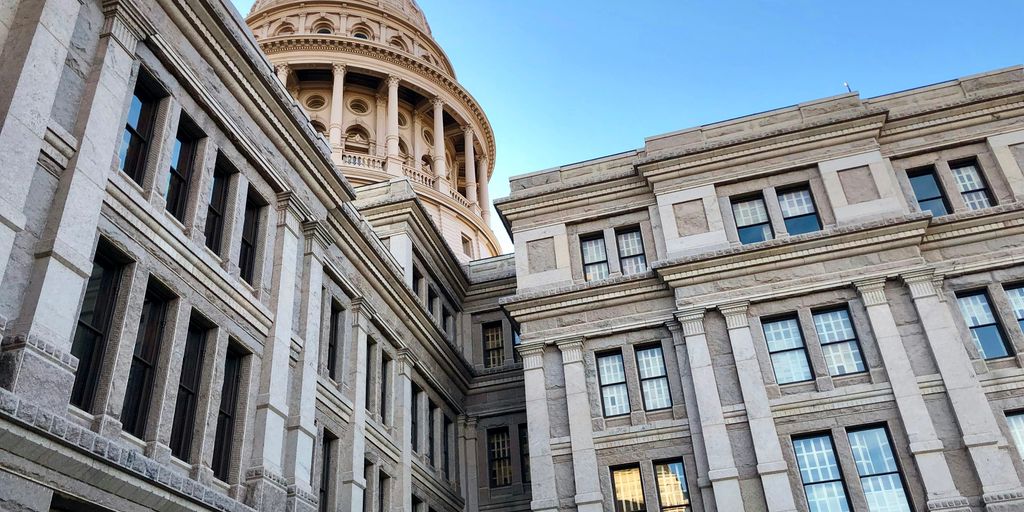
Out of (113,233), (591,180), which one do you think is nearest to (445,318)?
(591,180)

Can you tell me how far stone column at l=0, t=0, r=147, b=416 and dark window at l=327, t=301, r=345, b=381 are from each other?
9699mm

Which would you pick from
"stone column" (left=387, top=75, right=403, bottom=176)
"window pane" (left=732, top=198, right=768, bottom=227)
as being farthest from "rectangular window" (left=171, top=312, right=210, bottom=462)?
"stone column" (left=387, top=75, right=403, bottom=176)

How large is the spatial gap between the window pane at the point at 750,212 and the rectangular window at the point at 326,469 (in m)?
14.3

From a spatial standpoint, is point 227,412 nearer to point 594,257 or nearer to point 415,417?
point 415,417

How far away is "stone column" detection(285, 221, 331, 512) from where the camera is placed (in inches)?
710

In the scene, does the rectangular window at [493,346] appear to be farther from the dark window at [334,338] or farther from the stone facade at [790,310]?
the dark window at [334,338]

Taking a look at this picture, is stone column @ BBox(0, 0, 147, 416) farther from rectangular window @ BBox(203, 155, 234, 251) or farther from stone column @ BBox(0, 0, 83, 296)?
rectangular window @ BBox(203, 155, 234, 251)

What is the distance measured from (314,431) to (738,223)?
15.1 meters

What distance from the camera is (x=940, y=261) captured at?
25047 millimetres

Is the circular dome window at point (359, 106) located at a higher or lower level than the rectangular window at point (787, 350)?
higher

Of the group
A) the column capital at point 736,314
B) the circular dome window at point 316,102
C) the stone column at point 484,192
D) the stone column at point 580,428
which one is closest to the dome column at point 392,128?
the circular dome window at point 316,102

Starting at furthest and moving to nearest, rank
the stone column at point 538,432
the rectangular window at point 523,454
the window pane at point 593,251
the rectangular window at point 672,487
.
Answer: the rectangular window at point 523,454
the window pane at point 593,251
the stone column at point 538,432
the rectangular window at point 672,487

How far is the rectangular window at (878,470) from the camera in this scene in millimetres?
21797

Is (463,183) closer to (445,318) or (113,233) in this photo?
(445,318)
